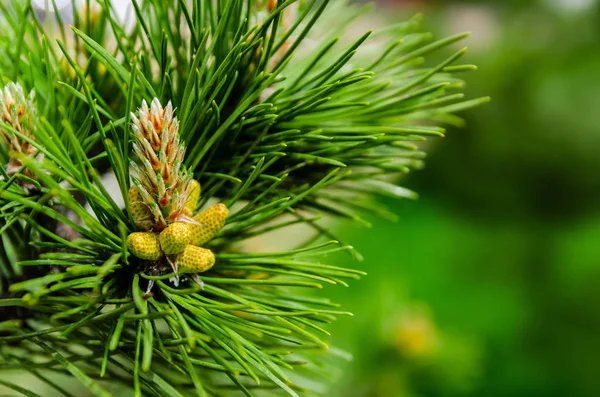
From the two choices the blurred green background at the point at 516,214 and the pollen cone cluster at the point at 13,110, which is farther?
the blurred green background at the point at 516,214

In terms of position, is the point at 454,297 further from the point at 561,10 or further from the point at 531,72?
the point at 561,10

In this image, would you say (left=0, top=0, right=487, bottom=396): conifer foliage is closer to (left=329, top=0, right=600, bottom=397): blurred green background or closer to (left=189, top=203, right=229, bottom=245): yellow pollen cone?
(left=189, top=203, right=229, bottom=245): yellow pollen cone

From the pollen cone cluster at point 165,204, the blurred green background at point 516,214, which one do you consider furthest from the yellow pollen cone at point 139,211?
the blurred green background at point 516,214

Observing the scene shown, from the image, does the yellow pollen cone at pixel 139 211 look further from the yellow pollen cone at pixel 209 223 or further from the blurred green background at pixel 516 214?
the blurred green background at pixel 516 214

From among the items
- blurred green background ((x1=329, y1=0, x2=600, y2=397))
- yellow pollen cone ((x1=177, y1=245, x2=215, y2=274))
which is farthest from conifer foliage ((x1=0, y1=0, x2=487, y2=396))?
blurred green background ((x1=329, y1=0, x2=600, y2=397))

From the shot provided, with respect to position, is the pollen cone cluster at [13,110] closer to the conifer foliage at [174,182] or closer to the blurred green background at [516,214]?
the conifer foliage at [174,182]

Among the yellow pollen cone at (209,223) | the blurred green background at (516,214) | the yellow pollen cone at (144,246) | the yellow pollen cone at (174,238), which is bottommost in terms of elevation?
the yellow pollen cone at (144,246)

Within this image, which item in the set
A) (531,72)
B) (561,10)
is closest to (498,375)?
(531,72)

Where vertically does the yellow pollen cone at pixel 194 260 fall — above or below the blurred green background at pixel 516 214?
below

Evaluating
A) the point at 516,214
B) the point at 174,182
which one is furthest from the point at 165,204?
the point at 516,214
